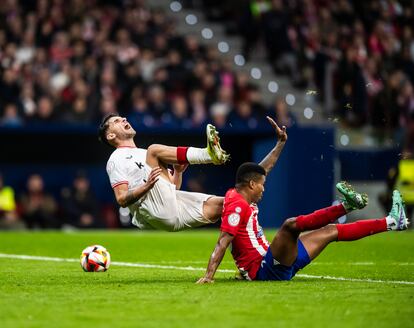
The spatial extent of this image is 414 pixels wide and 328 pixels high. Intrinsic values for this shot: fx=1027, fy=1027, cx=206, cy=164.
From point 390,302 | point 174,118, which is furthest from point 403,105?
point 390,302

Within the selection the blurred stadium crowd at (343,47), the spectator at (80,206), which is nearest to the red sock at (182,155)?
the blurred stadium crowd at (343,47)

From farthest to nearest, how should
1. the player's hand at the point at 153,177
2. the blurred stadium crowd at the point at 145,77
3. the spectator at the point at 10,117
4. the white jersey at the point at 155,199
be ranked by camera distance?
the blurred stadium crowd at the point at 145,77 → the spectator at the point at 10,117 → the white jersey at the point at 155,199 → the player's hand at the point at 153,177

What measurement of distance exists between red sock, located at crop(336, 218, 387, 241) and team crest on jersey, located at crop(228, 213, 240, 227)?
1.05 metres

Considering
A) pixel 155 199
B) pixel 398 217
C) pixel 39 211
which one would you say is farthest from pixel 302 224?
pixel 39 211

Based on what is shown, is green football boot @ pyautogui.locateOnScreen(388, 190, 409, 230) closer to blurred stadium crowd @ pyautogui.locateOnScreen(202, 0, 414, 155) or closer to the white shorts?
the white shorts

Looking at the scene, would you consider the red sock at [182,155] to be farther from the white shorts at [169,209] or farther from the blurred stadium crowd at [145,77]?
the blurred stadium crowd at [145,77]

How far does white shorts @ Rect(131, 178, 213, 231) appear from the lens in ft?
36.4

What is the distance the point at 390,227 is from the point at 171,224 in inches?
94.7

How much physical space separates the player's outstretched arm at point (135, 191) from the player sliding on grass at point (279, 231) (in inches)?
32.0

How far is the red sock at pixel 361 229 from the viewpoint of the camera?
10.4m

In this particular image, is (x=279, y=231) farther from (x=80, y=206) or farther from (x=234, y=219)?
(x=80, y=206)

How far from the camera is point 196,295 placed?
30.0 ft

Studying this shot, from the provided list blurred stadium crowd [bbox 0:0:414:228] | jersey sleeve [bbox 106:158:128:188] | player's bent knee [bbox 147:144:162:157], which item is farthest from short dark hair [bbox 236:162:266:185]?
blurred stadium crowd [bbox 0:0:414:228]

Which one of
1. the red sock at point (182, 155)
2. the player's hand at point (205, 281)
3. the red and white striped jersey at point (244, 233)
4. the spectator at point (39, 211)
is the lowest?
the spectator at point (39, 211)
